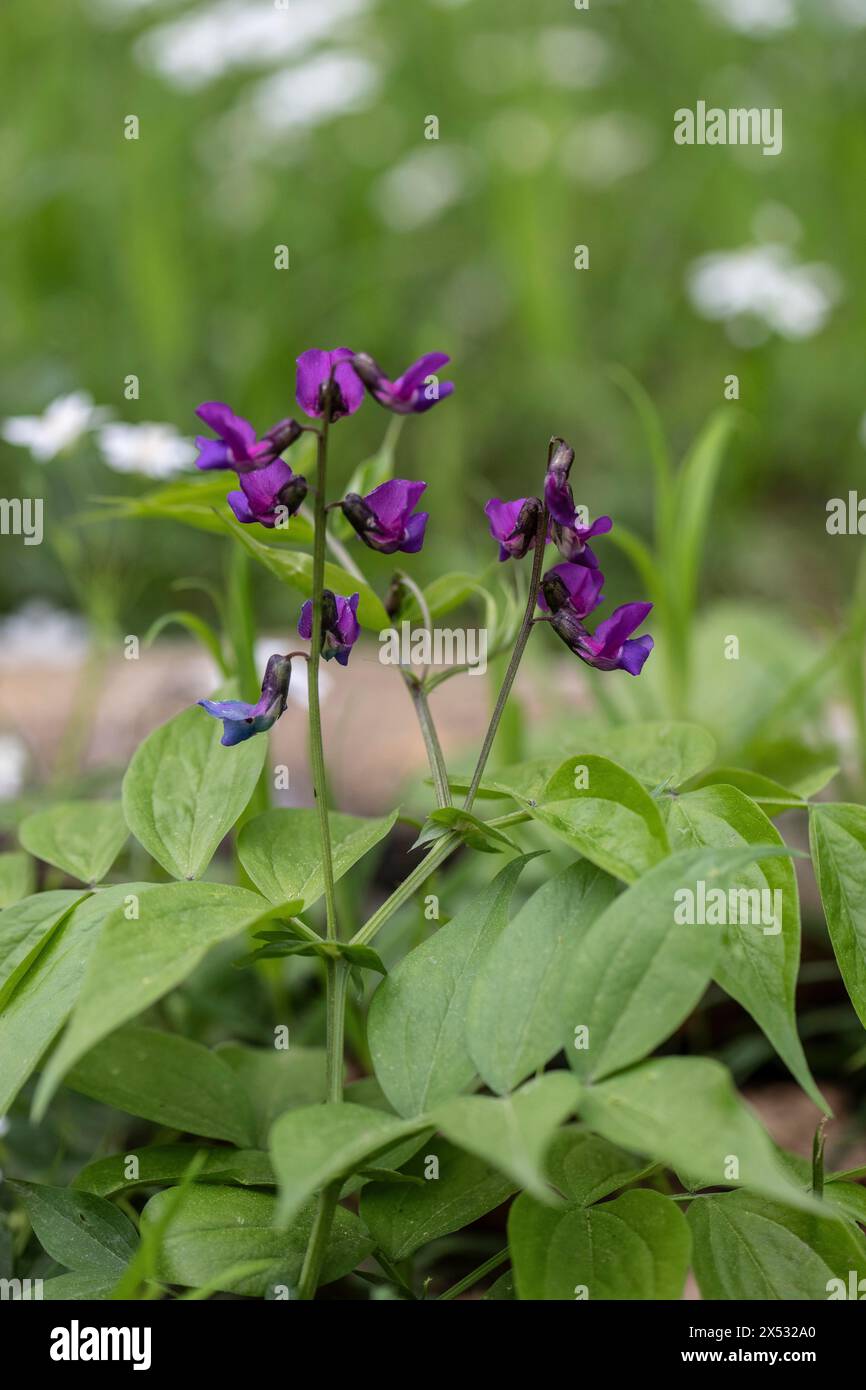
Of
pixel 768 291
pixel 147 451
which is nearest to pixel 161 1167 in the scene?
pixel 147 451

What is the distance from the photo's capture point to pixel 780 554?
113 inches

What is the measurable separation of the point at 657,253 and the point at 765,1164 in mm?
3357

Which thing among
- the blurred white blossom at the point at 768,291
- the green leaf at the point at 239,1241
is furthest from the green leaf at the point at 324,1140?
the blurred white blossom at the point at 768,291

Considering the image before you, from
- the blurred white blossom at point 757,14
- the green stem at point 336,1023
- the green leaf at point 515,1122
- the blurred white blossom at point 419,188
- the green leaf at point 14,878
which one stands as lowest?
the green leaf at point 515,1122

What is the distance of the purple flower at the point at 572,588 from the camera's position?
92cm

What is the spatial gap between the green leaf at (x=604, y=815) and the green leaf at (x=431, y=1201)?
26cm

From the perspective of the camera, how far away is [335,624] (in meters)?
0.92

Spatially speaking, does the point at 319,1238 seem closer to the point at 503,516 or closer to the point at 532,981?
the point at 532,981

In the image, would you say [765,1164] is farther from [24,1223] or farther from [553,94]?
[553,94]

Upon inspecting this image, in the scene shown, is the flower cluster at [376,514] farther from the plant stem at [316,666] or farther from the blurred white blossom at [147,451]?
the blurred white blossom at [147,451]

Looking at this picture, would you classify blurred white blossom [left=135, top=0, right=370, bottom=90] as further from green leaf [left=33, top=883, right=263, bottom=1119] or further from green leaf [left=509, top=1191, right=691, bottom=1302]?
green leaf [left=509, top=1191, right=691, bottom=1302]

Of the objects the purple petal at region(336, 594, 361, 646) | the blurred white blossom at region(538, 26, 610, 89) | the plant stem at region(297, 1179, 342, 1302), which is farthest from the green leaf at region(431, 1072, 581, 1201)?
the blurred white blossom at region(538, 26, 610, 89)

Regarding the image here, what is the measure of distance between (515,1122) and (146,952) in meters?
0.25

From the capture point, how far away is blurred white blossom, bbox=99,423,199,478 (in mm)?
1633
